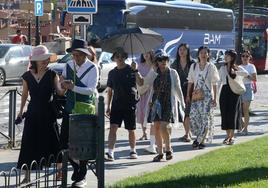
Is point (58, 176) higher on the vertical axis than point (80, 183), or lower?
higher

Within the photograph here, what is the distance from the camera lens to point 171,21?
3403 cm

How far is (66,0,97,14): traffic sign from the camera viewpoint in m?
14.6

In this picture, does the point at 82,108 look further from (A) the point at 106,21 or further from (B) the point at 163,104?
(A) the point at 106,21

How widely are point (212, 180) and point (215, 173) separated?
0.58 m

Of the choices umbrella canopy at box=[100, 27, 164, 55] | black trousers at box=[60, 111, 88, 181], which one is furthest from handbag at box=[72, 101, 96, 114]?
umbrella canopy at box=[100, 27, 164, 55]

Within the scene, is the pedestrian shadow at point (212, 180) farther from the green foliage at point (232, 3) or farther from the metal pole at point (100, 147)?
the green foliage at point (232, 3)

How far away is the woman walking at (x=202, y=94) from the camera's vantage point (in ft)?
43.0

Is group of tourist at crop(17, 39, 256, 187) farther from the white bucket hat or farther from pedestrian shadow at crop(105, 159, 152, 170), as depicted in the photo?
pedestrian shadow at crop(105, 159, 152, 170)

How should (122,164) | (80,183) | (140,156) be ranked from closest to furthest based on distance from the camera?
(80,183) < (122,164) < (140,156)

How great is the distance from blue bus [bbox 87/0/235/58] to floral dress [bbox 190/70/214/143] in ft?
40.3

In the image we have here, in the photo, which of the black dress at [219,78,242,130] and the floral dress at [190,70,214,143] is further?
the black dress at [219,78,242,130]

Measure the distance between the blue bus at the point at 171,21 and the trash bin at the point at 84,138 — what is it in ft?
57.8

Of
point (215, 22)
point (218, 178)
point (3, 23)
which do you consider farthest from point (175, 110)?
point (3, 23)

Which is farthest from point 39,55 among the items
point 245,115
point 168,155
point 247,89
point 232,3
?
point 232,3
